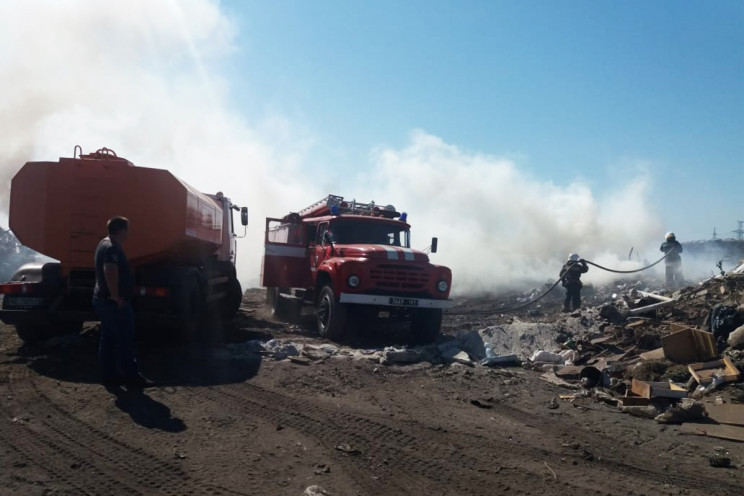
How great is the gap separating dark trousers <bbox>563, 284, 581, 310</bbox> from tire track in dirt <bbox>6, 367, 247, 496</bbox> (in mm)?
11960

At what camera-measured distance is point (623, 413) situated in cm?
657

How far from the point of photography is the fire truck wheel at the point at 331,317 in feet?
34.2

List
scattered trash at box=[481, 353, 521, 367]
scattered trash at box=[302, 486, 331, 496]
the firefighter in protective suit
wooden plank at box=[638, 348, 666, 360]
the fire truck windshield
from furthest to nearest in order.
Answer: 1. the firefighter in protective suit
2. the fire truck windshield
3. scattered trash at box=[481, 353, 521, 367]
4. wooden plank at box=[638, 348, 666, 360]
5. scattered trash at box=[302, 486, 331, 496]

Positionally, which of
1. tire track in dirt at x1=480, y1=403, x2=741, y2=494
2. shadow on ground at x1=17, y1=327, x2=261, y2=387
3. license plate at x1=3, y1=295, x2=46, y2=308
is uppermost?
license plate at x1=3, y1=295, x2=46, y2=308

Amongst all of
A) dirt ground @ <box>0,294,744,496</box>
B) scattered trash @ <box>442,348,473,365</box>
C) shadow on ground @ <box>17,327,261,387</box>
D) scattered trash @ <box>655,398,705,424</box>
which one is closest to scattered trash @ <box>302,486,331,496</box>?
dirt ground @ <box>0,294,744,496</box>

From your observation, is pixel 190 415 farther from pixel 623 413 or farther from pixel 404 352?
pixel 623 413

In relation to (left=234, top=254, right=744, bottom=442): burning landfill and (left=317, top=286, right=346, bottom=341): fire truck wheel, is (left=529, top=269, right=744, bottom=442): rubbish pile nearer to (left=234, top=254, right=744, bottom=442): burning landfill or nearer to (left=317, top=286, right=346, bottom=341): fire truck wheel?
(left=234, top=254, right=744, bottom=442): burning landfill

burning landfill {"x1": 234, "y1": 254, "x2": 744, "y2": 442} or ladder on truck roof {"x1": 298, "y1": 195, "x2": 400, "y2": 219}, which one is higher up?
ladder on truck roof {"x1": 298, "y1": 195, "x2": 400, "y2": 219}

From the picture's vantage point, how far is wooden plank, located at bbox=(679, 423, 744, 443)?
5594 mm

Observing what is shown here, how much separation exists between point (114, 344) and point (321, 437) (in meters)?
2.93

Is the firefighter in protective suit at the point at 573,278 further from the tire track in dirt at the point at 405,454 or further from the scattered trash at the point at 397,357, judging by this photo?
the tire track in dirt at the point at 405,454

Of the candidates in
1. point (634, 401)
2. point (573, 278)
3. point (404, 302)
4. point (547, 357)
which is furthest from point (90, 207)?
point (573, 278)

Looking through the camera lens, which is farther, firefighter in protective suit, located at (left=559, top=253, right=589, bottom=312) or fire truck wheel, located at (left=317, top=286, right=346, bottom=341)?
firefighter in protective suit, located at (left=559, top=253, right=589, bottom=312)

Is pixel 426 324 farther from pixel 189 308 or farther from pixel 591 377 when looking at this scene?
pixel 189 308
